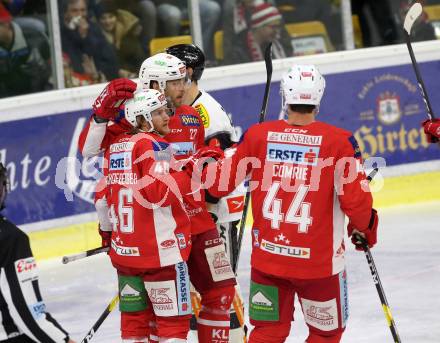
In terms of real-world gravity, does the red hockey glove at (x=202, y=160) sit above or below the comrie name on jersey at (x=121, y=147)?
below

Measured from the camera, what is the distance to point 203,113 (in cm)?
542

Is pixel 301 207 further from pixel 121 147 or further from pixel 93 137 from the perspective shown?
pixel 93 137

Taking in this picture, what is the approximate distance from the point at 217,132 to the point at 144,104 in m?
0.89

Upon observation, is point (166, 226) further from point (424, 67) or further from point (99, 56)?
point (424, 67)

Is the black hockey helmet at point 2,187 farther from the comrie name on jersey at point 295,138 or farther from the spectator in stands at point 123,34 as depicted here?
the spectator in stands at point 123,34

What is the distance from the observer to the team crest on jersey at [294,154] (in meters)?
4.34

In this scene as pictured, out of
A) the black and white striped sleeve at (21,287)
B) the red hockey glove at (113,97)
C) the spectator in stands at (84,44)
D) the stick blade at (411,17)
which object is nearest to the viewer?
the black and white striped sleeve at (21,287)

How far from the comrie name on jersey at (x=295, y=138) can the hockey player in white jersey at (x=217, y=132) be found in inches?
38.7

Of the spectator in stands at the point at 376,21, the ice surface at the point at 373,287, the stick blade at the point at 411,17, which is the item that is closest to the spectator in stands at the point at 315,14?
the spectator in stands at the point at 376,21

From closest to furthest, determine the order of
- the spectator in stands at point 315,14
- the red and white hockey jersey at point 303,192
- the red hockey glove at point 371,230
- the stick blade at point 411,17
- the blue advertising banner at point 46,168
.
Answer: the red and white hockey jersey at point 303,192
the red hockey glove at point 371,230
the stick blade at point 411,17
the blue advertising banner at point 46,168
the spectator in stands at point 315,14

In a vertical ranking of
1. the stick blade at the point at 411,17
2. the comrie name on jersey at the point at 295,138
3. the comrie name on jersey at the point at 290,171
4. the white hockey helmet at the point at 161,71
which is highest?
the stick blade at the point at 411,17

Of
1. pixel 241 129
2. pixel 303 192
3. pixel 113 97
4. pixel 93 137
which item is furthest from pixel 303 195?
pixel 241 129

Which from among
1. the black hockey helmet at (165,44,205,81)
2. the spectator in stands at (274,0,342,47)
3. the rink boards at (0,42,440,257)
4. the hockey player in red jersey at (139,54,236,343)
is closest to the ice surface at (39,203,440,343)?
the rink boards at (0,42,440,257)

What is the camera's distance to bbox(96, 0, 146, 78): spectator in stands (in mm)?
8500
